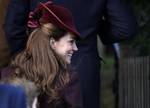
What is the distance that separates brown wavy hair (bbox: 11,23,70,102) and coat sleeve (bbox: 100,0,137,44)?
4.99ft

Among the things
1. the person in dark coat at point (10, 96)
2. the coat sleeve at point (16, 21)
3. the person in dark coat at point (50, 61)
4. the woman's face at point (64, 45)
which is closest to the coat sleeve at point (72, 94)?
the person in dark coat at point (50, 61)

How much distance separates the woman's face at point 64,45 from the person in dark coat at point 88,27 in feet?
3.85

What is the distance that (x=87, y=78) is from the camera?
603 cm

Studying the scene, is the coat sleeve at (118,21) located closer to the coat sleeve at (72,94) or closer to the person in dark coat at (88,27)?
the person in dark coat at (88,27)

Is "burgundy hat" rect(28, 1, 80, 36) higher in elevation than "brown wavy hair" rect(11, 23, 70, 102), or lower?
higher

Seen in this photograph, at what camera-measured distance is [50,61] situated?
14.1ft

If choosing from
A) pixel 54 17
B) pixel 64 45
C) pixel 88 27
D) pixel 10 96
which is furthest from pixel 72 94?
pixel 88 27

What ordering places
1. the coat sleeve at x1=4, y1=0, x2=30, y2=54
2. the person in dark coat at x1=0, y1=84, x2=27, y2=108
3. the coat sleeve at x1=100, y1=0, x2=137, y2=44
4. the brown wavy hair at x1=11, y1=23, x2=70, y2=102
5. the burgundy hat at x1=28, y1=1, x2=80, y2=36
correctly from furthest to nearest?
the coat sleeve at x1=100, y1=0, x2=137, y2=44
the coat sleeve at x1=4, y1=0, x2=30, y2=54
the burgundy hat at x1=28, y1=1, x2=80, y2=36
the brown wavy hair at x1=11, y1=23, x2=70, y2=102
the person in dark coat at x1=0, y1=84, x2=27, y2=108

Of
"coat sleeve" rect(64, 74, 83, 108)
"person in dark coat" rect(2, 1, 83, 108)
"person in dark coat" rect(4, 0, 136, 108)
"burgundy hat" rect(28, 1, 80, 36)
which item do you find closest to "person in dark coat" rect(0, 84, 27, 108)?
"person in dark coat" rect(2, 1, 83, 108)

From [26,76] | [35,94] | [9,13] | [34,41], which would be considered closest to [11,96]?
[35,94]

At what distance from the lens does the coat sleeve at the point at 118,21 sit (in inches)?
235

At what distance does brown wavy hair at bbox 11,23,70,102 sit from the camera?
4.22 metres

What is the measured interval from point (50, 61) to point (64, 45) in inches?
11.3

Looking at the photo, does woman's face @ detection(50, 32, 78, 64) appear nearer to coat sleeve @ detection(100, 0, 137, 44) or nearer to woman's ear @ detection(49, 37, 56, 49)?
woman's ear @ detection(49, 37, 56, 49)
